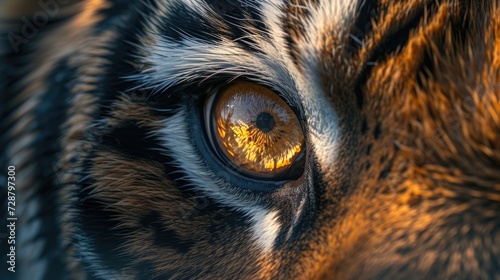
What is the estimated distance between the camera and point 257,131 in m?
0.96

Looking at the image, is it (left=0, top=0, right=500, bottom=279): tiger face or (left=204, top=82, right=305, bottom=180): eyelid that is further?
(left=204, top=82, right=305, bottom=180): eyelid

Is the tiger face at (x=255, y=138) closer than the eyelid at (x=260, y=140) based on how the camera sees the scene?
Yes

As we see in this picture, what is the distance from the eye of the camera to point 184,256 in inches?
40.3

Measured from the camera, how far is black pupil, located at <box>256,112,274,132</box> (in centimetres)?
95

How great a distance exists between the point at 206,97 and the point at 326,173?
0.83 feet

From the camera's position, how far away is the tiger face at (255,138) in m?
0.77

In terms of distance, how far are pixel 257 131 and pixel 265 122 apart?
17mm

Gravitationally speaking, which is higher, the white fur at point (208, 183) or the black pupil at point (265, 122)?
the black pupil at point (265, 122)

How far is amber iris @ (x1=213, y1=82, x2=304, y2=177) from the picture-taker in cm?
94

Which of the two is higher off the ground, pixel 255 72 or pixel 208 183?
pixel 255 72

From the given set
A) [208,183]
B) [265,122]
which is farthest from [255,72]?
[208,183]

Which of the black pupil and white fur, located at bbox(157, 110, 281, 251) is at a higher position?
the black pupil

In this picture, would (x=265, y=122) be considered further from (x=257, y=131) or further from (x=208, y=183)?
(x=208, y=183)

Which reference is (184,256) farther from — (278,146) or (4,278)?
(4,278)
